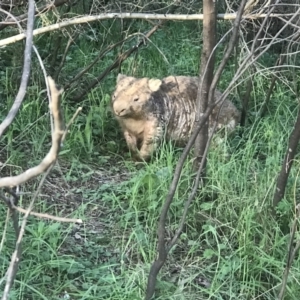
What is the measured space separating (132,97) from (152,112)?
21 centimetres

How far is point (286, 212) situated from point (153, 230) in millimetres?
767

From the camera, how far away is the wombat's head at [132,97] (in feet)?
14.9

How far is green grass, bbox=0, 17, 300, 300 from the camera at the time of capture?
3.19 meters

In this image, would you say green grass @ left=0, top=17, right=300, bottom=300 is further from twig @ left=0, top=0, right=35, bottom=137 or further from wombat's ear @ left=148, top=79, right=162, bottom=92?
twig @ left=0, top=0, right=35, bottom=137

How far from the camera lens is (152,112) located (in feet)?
15.4

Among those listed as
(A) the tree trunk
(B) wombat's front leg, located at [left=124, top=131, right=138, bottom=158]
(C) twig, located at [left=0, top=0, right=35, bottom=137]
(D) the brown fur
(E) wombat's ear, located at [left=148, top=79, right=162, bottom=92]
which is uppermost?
(C) twig, located at [left=0, top=0, right=35, bottom=137]

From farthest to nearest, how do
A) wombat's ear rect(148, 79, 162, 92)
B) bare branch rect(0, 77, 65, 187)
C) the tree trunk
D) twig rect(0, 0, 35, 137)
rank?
1. wombat's ear rect(148, 79, 162, 92)
2. the tree trunk
3. twig rect(0, 0, 35, 137)
4. bare branch rect(0, 77, 65, 187)

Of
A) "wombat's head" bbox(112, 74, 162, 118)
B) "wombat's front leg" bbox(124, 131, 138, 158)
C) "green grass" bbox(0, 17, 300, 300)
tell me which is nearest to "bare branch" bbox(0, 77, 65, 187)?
"green grass" bbox(0, 17, 300, 300)

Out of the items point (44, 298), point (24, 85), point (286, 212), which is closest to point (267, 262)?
point (286, 212)

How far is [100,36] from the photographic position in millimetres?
6738

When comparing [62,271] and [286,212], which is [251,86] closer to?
[286,212]

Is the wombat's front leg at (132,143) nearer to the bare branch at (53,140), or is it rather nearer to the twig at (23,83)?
the twig at (23,83)

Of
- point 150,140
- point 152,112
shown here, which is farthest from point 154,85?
point 150,140

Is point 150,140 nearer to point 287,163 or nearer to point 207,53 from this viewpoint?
point 207,53
